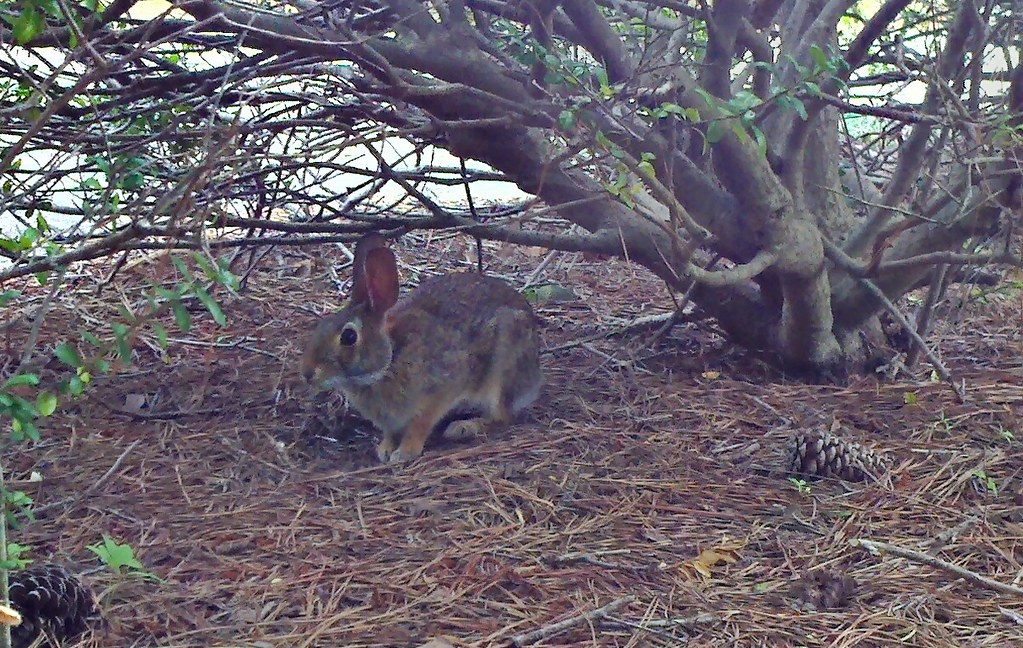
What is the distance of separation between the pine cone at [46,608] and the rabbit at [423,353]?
5.13ft

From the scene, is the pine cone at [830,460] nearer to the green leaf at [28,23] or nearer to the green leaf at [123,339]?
the green leaf at [123,339]

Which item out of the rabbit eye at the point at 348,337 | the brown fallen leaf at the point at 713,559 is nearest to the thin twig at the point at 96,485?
the rabbit eye at the point at 348,337

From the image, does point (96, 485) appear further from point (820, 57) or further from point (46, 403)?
point (820, 57)

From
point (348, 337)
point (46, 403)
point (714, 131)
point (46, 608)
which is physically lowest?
point (46, 608)

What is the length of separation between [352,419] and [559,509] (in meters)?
1.44

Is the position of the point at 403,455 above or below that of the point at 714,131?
below

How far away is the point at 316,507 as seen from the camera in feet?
12.1

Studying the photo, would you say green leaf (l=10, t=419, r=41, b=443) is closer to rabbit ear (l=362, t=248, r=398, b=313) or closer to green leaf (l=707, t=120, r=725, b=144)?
A: rabbit ear (l=362, t=248, r=398, b=313)

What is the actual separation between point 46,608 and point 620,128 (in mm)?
2473

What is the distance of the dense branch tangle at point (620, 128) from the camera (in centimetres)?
370

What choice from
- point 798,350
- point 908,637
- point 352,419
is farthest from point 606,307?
point 908,637

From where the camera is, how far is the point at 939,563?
3.05m

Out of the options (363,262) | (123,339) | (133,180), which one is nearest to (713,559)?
(123,339)

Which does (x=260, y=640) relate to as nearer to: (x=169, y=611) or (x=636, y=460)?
(x=169, y=611)
